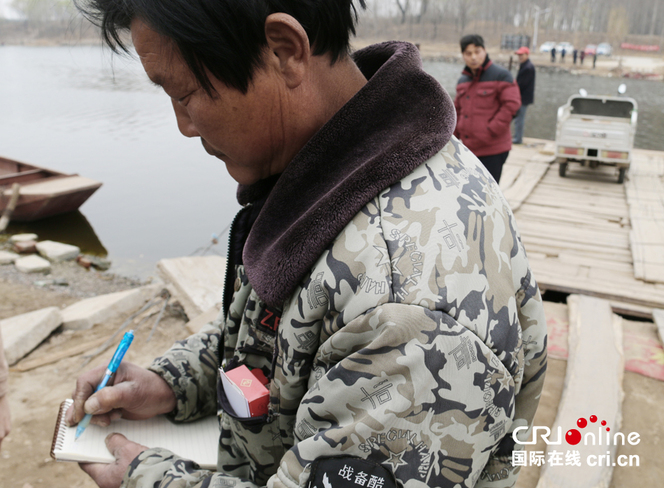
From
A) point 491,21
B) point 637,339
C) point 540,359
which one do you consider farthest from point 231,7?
point 491,21

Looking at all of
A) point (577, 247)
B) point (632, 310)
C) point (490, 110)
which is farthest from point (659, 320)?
point (490, 110)

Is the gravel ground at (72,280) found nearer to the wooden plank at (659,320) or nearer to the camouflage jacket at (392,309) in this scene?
the wooden plank at (659,320)

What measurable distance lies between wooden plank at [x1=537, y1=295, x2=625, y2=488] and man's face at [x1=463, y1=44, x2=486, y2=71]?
2.79 metres

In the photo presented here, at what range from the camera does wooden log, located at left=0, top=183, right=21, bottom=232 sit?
32.1ft

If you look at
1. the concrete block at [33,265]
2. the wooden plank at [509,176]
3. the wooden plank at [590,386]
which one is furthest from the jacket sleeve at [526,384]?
the concrete block at [33,265]

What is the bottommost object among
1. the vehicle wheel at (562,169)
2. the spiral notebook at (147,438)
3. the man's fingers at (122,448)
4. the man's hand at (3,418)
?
the vehicle wheel at (562,169)

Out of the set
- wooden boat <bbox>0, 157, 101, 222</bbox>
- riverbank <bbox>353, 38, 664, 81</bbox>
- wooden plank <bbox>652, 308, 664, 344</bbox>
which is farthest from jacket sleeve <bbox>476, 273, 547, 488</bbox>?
riverbank <bbox>353, 38, 664, 81</bbox>

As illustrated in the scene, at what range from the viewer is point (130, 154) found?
1570 cm

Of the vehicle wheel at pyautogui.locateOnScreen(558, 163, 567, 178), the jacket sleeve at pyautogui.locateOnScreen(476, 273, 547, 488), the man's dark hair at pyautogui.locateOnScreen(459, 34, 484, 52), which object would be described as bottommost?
the vehicle wheel at pyautogui.locateOnScreen(558, 163, 567, 178)

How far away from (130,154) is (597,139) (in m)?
12.9

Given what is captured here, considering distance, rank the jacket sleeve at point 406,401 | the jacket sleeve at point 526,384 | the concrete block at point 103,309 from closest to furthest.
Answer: the jacket sleeve at point 406,401, the jacket sleeve at point 526,384, the concrete block at point 103,309

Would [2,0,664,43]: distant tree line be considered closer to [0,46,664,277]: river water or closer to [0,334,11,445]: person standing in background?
[0,46,664,277]: river water

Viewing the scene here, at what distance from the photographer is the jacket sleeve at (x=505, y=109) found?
17.4 ft

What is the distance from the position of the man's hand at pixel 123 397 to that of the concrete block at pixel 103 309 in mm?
3373
